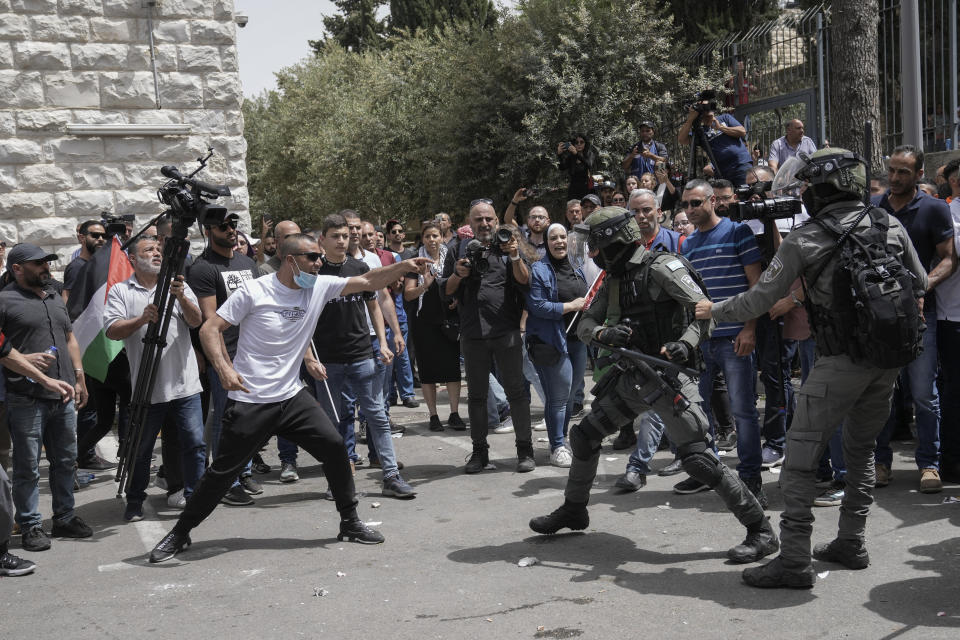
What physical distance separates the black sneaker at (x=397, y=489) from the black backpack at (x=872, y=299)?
3472 millimetres

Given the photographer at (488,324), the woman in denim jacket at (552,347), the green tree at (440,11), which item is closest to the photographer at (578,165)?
the woman in denim jacket at (552,347)

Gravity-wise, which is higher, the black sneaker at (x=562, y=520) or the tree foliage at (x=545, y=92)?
the tree foliage at (x=545, y=92)

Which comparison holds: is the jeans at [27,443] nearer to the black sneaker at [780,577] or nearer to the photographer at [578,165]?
the black sneaker at [780,577]

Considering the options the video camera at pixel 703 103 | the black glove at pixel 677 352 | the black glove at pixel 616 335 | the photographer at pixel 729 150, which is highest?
the video camera at pixel 703 103

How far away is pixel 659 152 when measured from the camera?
1324cm

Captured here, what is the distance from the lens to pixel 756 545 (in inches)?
212

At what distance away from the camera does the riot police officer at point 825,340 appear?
488 centimetres

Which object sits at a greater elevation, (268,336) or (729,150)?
(729,150)

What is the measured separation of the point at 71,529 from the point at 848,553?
15.9 feet

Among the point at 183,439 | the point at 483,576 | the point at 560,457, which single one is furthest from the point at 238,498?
the point at 483,576

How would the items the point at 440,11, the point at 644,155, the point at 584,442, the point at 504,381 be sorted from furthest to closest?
1. the point at 440,11
2. the point at 644,155
3. the point at 504,381
4. the point at 584,442

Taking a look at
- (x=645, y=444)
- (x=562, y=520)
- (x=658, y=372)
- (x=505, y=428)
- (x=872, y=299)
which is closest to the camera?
(x=872, y=299)

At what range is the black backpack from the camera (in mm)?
4676

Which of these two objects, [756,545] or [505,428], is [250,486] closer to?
[505,428]
